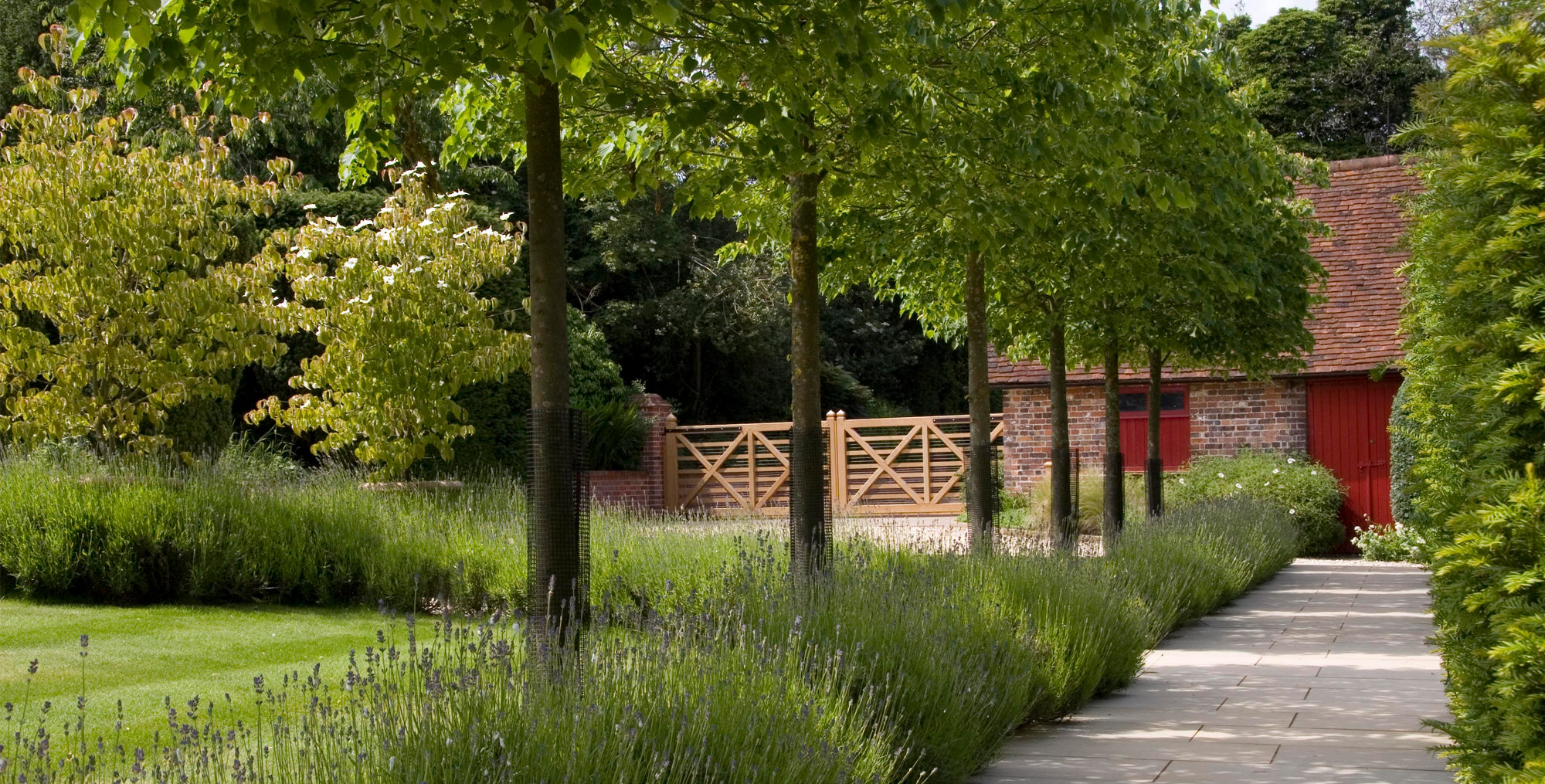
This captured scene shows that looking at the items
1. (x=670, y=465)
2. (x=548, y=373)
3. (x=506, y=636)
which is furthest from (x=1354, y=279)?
(x=548, y=373)

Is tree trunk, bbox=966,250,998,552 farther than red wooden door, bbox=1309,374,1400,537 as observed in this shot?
No

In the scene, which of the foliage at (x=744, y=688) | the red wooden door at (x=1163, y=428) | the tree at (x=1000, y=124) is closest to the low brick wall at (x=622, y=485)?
the red wooden door at (x=1163, y=428)

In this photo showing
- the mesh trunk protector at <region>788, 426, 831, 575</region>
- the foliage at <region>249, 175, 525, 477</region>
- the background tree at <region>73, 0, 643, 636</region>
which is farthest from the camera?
the foliage at <region>249, 175, 525, 477</region>

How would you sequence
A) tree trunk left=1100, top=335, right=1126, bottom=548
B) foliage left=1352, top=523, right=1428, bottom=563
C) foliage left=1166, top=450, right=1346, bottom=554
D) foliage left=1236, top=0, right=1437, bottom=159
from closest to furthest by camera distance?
tree trunk left=1100, top=335, right=1126, bottom=548 < foliage left=1352, top=523, right=1428, bottom=563 < foliage left=1166, top=450, right=1346, bottom=554 < foliage left=1236, top=0, right=1437, bottom=159

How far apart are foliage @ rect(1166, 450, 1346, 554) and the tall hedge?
15.1m

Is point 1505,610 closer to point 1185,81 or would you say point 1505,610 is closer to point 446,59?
point 446,59

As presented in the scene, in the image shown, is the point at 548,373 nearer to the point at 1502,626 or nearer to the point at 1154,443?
the point at 1502,626

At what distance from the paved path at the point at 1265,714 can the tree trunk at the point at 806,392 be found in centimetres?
183

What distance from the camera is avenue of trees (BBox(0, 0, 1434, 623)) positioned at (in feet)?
19.2

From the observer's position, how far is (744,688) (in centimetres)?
443

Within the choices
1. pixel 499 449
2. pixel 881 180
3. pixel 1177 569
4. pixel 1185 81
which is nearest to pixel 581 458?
pixel 881 180

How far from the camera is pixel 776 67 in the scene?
5.93 meters

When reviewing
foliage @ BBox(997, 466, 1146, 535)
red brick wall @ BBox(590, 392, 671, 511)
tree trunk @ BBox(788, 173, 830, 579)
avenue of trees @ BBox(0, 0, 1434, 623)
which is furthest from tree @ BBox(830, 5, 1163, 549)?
red brick wall @ BBox(590, 392, 671, 511)

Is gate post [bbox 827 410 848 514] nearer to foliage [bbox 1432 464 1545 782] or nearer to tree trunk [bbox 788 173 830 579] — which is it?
tree trunk [bbox 788 173 830 579]
